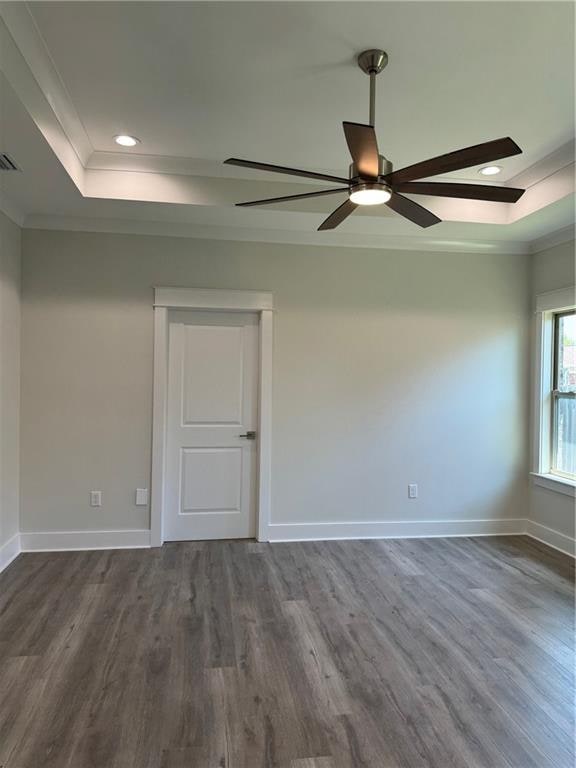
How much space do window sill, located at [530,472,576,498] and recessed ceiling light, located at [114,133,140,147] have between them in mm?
4137

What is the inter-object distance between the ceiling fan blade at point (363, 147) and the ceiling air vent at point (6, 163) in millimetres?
2022

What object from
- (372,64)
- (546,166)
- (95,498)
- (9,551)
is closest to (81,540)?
(95,498)

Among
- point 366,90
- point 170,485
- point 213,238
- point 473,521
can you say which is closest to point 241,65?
point 366,90

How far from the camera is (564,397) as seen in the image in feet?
13.4

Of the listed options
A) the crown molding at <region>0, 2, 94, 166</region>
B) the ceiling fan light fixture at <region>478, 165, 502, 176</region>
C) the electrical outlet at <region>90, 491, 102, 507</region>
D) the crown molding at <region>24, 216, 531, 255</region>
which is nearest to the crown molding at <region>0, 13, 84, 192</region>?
the crown molding at <region>0, 2, 94, 166</region>

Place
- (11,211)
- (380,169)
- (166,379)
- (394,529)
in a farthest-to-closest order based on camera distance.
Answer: (394,529)
(166,379)
(11,211)
(380,169)

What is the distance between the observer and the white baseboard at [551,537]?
12.4 ft

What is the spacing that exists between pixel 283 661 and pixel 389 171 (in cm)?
241

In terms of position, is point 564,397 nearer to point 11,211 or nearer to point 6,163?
point 6,163

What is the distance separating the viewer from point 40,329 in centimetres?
368

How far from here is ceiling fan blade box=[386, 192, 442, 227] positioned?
2178mm

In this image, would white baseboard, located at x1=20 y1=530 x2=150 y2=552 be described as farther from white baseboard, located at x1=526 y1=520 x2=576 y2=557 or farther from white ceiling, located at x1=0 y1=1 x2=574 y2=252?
white baseboard, located at x1=526 y1=520 x2=576 y2=557

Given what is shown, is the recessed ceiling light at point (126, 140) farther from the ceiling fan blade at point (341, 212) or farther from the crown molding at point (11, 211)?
the ceiling fan blade at point (341, 212)

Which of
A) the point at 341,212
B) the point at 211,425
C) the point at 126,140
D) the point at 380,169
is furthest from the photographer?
the point at 211,425
